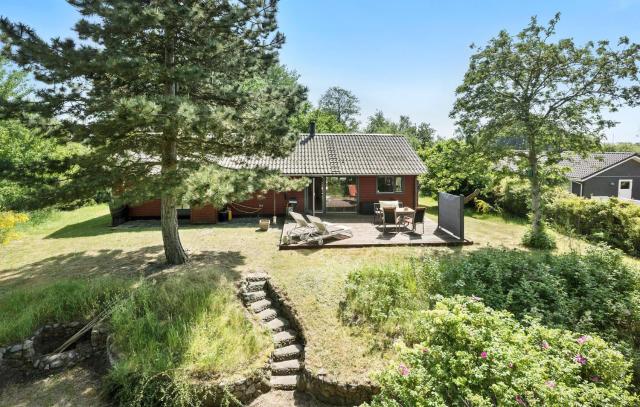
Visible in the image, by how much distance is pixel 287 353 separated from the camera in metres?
6.89

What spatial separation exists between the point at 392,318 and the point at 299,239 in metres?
5.83

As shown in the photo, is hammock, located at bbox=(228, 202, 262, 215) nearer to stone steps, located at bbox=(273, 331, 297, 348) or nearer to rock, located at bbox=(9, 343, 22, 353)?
stone steps, located at bbox=(273, 331, 297, 348)

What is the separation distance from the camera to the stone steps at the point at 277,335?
6504 mm

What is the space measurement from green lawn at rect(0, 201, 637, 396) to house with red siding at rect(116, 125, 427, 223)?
1842 millimetres

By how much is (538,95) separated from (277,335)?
38.5 ft

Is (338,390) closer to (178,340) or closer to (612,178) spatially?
(178,340)

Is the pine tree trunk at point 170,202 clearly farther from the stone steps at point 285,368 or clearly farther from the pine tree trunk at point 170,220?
the stone steps at point 285,368

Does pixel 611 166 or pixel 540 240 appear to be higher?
pixel 611 166

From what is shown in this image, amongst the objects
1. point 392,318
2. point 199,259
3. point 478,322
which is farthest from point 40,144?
point 478,322

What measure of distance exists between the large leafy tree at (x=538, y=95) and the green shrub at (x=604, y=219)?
8.43 feet

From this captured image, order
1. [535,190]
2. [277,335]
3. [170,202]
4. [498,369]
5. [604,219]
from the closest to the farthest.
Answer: [498,369] < [277,335] < [170,202] < [535,190] < [604,219]

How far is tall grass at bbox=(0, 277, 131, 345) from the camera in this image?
23.8 feet

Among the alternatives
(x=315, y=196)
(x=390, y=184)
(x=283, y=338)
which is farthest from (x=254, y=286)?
(x=390, y=184)

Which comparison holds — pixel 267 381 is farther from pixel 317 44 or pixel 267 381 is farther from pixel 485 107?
pixel 317 44
